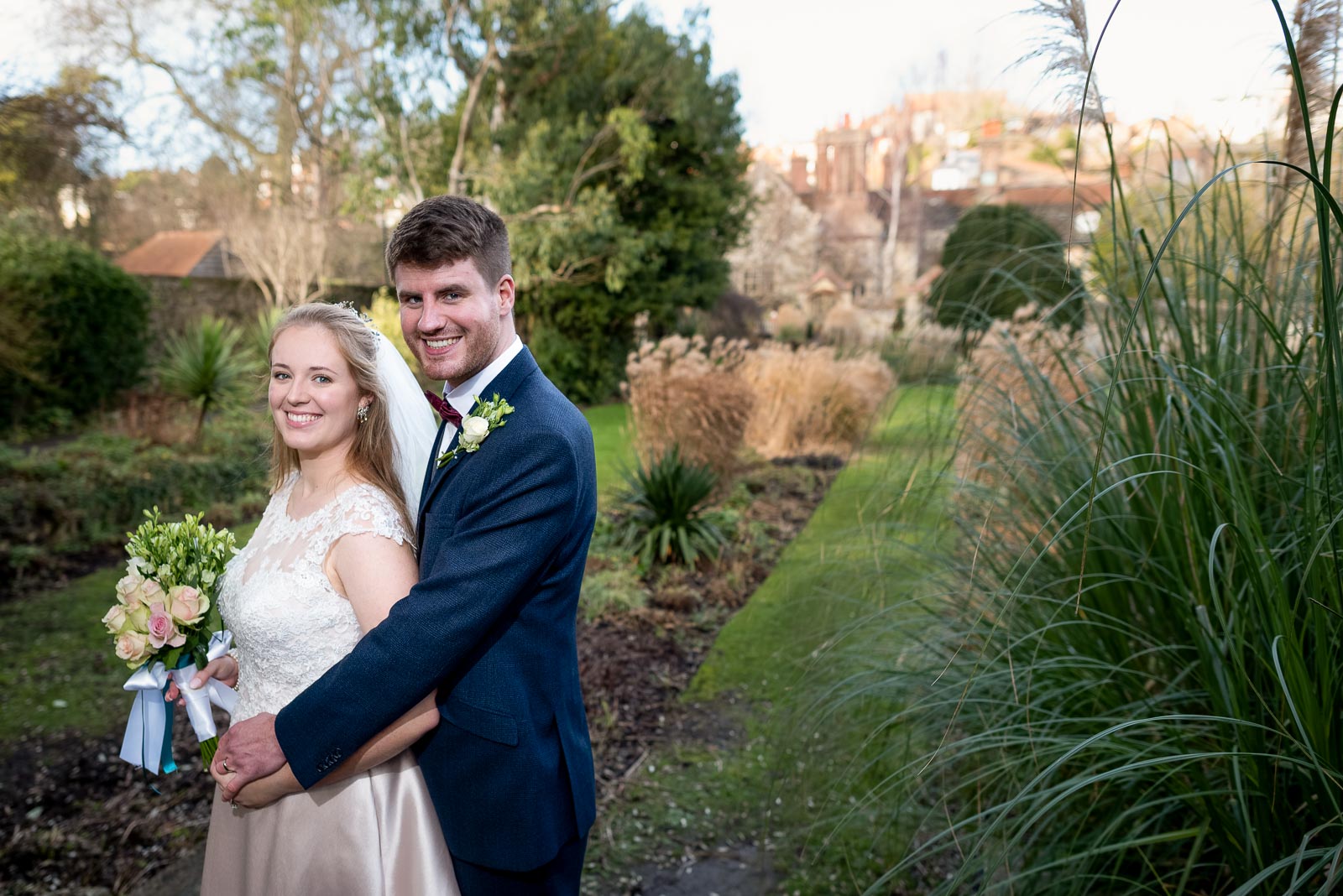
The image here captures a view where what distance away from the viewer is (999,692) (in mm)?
2314

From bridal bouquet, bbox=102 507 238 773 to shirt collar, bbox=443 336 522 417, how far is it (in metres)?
0.69

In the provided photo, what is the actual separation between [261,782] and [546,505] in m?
0.84

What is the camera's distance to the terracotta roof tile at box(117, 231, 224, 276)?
28.2 metres

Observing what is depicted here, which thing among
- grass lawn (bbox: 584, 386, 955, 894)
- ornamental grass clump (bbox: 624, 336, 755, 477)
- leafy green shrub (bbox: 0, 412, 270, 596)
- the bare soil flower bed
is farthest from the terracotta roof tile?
grass lawn (bbox: 584, 386, 955, 894)

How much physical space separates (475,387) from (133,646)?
3.15ft

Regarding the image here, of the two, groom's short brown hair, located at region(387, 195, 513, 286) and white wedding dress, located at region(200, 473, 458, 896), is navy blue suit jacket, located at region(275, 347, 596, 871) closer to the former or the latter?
white wedding dress, located at region(200, 473, 458, 896)

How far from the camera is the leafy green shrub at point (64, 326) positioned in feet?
34.7

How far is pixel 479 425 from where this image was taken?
1798 mm

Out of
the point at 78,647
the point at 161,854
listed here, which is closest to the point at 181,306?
the point at 78,647

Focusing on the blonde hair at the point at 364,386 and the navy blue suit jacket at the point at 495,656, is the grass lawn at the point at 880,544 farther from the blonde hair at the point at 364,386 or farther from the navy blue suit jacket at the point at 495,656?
the blonde hair at the point at 364,386

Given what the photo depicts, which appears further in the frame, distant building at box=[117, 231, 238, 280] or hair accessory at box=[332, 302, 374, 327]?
distant building at box=[117, 231, 238, 280]

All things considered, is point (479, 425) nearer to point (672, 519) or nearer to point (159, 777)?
point (159, 777)

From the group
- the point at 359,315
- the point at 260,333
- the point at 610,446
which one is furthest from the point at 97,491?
the point at 359,315

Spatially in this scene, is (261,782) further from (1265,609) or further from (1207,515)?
A: (1207,515)
